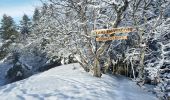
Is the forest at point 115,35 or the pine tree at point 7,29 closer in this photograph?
the forest at point 115,35

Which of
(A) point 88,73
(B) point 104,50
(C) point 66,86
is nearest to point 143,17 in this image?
(B) point 104,50

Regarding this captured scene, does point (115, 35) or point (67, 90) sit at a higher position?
point (115, 35)

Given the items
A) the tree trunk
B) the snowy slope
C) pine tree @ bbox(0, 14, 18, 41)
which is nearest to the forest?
the tree trunk

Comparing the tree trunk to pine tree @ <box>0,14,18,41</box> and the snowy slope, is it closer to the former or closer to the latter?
the snowy slope

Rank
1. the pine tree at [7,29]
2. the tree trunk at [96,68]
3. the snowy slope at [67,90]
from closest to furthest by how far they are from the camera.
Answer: the snowy slope at [67,90], the tree trunk at [96,68], the pine tree at [7,29]

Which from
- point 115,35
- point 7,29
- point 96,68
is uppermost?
point 7,29

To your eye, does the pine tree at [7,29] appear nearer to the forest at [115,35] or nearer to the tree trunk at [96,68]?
the forest at [115,35]

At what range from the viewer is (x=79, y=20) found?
16750 mm

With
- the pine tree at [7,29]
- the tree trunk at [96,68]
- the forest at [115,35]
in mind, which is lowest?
the tree trunk at [96,68]

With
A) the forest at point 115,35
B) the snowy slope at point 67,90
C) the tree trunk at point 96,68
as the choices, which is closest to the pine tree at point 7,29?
the forest at point 115,35

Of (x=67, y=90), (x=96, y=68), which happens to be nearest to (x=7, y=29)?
(x=96, y=68)

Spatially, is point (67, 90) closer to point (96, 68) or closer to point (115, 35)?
point (96, 68)

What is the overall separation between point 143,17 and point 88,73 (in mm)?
3841

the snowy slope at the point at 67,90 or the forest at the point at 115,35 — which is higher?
the forest at the point at 115,35
